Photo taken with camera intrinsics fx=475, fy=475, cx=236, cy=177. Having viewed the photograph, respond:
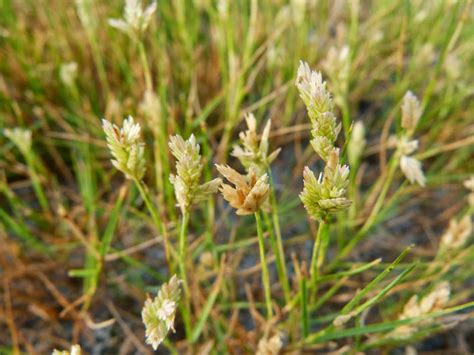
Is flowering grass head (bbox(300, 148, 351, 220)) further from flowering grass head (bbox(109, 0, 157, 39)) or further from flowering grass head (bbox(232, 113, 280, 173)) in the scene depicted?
flowering grass head (bbox(109, 0, 157, 39))

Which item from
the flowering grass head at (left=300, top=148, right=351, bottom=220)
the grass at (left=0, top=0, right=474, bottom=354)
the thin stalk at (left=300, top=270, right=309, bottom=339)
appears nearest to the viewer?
the flowering grass head at (left=300, top=148, right=351, bottom=220)

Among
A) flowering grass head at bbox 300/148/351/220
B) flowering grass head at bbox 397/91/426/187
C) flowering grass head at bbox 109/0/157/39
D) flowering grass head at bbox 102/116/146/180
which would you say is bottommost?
flowering grass head at bbox 300/148/351/220

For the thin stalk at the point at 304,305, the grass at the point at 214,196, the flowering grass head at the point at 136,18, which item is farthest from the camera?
the grass at the point at 214,196

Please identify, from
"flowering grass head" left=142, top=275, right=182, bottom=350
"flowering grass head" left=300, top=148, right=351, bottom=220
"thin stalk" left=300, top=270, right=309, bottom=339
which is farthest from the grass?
"flowering grass head" left=300, top=148, right=351, bottom=220

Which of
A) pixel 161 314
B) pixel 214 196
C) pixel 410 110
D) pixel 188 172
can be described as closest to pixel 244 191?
pixel 188 172

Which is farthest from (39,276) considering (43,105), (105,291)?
(43,105)

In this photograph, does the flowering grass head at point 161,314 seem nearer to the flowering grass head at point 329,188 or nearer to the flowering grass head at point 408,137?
the flowering grass head at point 329,188

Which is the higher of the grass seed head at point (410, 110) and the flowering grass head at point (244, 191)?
the grass seed head at point (410, 110)

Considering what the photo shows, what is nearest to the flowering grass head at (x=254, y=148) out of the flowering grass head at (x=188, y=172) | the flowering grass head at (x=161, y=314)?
the flowering grass head at (x=188, y=172)
